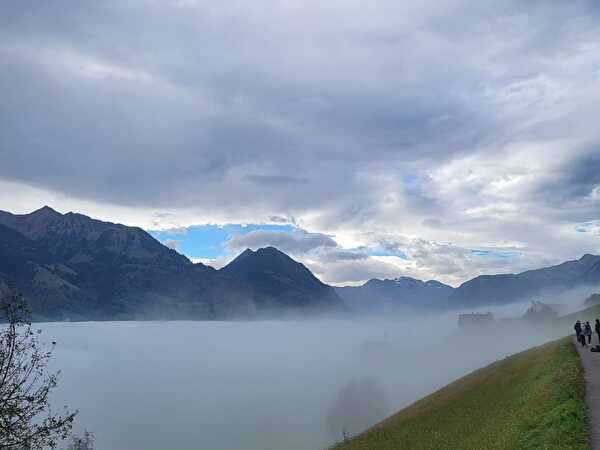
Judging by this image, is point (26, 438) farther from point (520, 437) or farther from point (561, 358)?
point (561, 358)

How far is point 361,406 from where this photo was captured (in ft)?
491

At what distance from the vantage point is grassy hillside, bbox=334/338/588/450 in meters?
30.3

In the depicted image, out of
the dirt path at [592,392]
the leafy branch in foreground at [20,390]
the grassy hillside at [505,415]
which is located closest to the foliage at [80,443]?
the leafy branch in foreground at [20,390]

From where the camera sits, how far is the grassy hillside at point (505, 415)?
99.3ft

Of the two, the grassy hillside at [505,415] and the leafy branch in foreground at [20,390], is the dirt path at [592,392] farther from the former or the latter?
the leafy branch in foreground at [20,390]

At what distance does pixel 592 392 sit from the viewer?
122 feet

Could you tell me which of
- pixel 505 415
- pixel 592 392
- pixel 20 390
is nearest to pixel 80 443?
pixel 20 390

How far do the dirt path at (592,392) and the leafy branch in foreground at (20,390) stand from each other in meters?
30.7

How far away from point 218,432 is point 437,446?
16250 centimetres

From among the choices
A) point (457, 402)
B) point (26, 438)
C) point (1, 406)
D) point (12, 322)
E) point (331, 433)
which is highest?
point (12, 322)

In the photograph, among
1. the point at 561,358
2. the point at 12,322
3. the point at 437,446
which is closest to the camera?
the point at 12,322

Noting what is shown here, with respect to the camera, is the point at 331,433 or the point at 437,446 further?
the point at 331,433

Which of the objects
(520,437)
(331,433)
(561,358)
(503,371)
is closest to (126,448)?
(331,433)

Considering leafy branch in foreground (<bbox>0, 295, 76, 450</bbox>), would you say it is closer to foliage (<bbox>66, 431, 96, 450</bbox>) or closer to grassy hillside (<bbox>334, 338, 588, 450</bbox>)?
foliage (<bbox>66, 431, 96, 450</bbox>)
